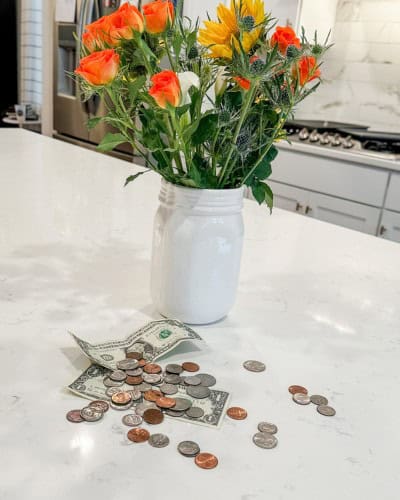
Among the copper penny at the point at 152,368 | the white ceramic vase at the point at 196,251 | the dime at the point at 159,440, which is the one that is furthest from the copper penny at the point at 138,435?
the white ceramic vase at the point at 196,251

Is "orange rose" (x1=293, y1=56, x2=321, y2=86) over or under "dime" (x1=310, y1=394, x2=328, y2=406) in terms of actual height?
over

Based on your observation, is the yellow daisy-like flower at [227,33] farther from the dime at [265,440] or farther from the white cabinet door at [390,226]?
the white cabinet door at [390,226]

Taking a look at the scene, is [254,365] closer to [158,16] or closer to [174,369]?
[174,369]

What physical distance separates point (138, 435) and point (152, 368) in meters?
0.12

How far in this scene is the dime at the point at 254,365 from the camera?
2.22ft

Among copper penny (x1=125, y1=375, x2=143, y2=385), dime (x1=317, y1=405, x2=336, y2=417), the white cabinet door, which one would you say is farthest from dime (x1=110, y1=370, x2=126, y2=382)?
the white cabinet door

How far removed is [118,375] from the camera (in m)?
0.63

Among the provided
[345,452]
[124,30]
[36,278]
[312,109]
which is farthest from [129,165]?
[312,109]

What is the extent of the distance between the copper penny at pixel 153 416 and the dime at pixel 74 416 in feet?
0.21

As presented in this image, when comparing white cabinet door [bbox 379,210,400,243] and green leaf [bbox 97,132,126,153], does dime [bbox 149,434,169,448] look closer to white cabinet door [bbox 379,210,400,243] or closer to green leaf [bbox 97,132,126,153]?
green leaf [bbox 97,132,126,153]

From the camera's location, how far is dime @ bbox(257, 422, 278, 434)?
56cm

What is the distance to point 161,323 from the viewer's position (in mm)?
729

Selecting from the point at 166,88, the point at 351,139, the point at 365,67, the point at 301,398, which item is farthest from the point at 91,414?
the point at 365,67

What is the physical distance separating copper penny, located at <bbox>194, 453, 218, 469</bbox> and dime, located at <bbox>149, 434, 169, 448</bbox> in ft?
0.12
